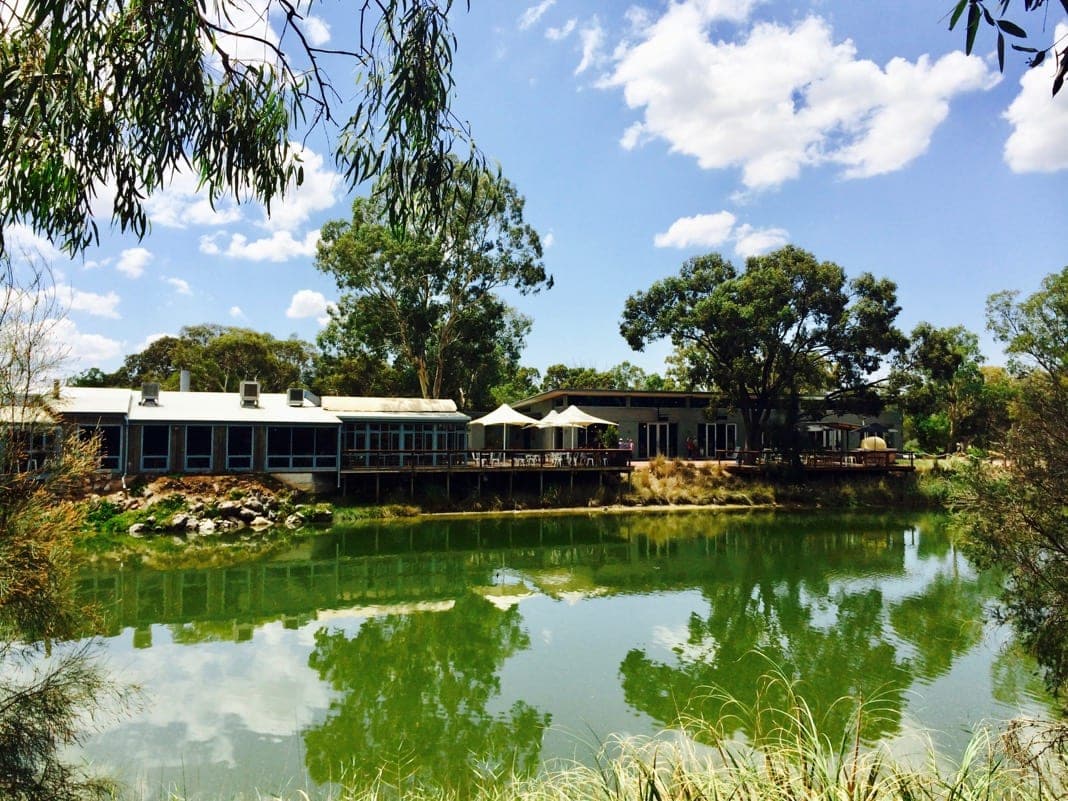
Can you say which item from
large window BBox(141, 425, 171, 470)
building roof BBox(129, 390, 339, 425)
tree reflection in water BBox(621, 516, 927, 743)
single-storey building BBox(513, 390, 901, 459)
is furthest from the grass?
large window BBox(141, 425, 171, 470)

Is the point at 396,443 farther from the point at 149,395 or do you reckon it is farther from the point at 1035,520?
the point at 1035,520

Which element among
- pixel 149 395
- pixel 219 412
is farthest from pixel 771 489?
pixel 149 395

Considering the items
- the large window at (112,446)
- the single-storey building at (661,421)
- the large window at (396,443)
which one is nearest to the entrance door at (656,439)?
the single-storey building at (661,421)

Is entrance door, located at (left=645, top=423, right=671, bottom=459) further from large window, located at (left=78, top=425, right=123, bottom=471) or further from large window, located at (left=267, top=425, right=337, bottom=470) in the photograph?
large window, located at (left=78, top=425, right=123, bottom=471)

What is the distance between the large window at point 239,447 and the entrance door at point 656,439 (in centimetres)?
1748

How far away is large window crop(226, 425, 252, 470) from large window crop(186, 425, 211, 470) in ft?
1.89

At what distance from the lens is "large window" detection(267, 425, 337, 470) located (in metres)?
20.8

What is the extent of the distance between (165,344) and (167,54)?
43206 mm

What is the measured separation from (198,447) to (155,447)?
1.18 metres

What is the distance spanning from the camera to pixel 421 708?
7129mm

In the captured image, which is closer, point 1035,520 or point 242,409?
point 1035,520

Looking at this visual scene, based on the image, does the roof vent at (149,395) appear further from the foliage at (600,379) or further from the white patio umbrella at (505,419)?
the foliage at (600,379)

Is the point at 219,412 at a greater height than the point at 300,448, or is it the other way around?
the point at 219,412

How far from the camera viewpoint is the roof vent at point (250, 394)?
71.3ft
